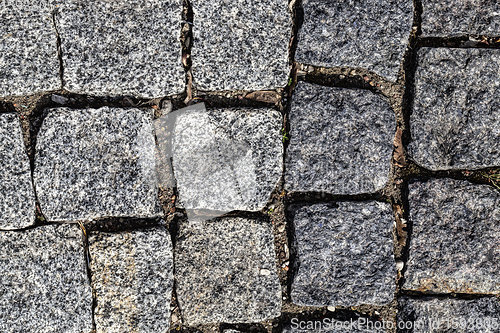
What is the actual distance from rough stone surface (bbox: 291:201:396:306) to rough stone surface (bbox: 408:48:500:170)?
381 mm

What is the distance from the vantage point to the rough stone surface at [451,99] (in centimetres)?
209

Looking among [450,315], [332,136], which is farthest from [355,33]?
[450,315]

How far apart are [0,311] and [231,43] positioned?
5.01 ft

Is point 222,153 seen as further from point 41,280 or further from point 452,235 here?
point 452,235

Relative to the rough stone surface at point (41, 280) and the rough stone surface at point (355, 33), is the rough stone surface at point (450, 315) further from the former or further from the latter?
the rough stone surface at point (41, 280)

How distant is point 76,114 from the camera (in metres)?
1.97

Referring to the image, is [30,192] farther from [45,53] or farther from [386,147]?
[386,147]

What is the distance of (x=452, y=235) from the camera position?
213 centimetres

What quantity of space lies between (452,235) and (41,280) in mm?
1853

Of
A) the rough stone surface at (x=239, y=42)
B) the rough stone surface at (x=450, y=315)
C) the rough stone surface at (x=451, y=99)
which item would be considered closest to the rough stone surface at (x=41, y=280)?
the rough stone surface at (x=239, y=42)

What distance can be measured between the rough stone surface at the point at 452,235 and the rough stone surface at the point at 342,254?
0.46 ft

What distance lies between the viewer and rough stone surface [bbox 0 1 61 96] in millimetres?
1927

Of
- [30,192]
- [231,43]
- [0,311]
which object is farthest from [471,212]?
[0,311]

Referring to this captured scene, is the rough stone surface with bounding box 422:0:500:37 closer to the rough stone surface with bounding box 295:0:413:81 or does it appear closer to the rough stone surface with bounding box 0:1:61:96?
the rough stone surface with bounding box 295:0:413:81
